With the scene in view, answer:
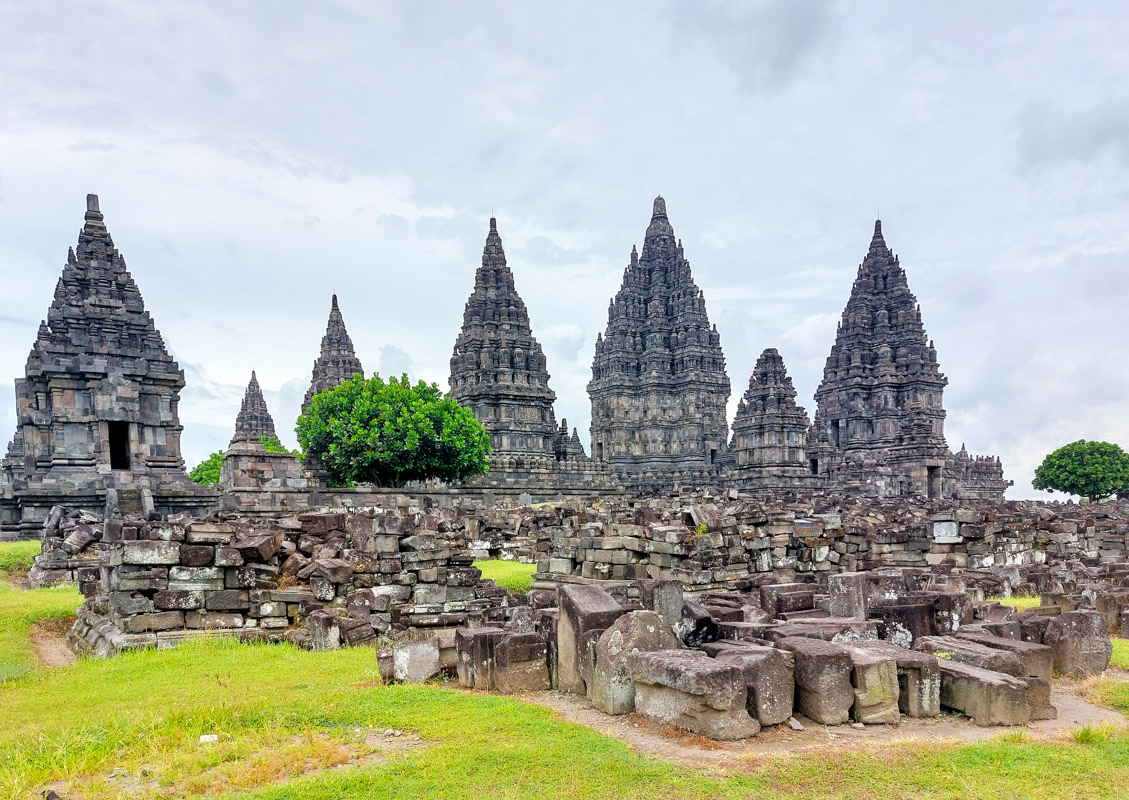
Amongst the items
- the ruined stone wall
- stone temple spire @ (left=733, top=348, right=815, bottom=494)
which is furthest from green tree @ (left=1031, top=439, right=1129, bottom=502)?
the ruined stone wall

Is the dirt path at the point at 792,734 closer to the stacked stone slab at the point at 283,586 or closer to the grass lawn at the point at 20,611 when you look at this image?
the stacked stone slab at the point at 283,586

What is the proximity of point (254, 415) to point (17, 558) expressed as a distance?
43.2 metres

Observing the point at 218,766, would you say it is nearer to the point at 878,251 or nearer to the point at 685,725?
the point at 685,725

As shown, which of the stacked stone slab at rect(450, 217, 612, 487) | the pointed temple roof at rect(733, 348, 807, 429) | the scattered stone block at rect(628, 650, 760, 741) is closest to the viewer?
the scattered stone block at rect(628, 650, 760, 741)

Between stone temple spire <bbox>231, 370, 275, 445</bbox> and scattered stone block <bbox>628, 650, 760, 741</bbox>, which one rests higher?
stone temple spire <bbox>231, 370, 275, 445</bbox>

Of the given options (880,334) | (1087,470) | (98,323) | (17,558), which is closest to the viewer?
(17,558)

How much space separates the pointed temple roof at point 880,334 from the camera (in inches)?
1969

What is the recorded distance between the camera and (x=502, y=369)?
42344 millimetres

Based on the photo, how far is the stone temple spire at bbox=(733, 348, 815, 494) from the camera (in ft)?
130

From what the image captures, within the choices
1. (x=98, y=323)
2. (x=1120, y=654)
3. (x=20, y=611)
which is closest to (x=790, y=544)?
(x=1120, y=654)

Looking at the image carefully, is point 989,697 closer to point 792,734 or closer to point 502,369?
point 792,734

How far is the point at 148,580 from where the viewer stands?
9266 millimetres

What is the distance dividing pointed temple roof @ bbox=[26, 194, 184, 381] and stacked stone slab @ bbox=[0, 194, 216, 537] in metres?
0.03

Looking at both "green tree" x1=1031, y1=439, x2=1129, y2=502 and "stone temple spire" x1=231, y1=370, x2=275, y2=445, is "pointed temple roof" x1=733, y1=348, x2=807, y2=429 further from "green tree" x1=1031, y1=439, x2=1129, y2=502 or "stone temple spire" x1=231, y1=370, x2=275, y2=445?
"stone temple spire" x1=231, y1=370, x2=275, y2=445
